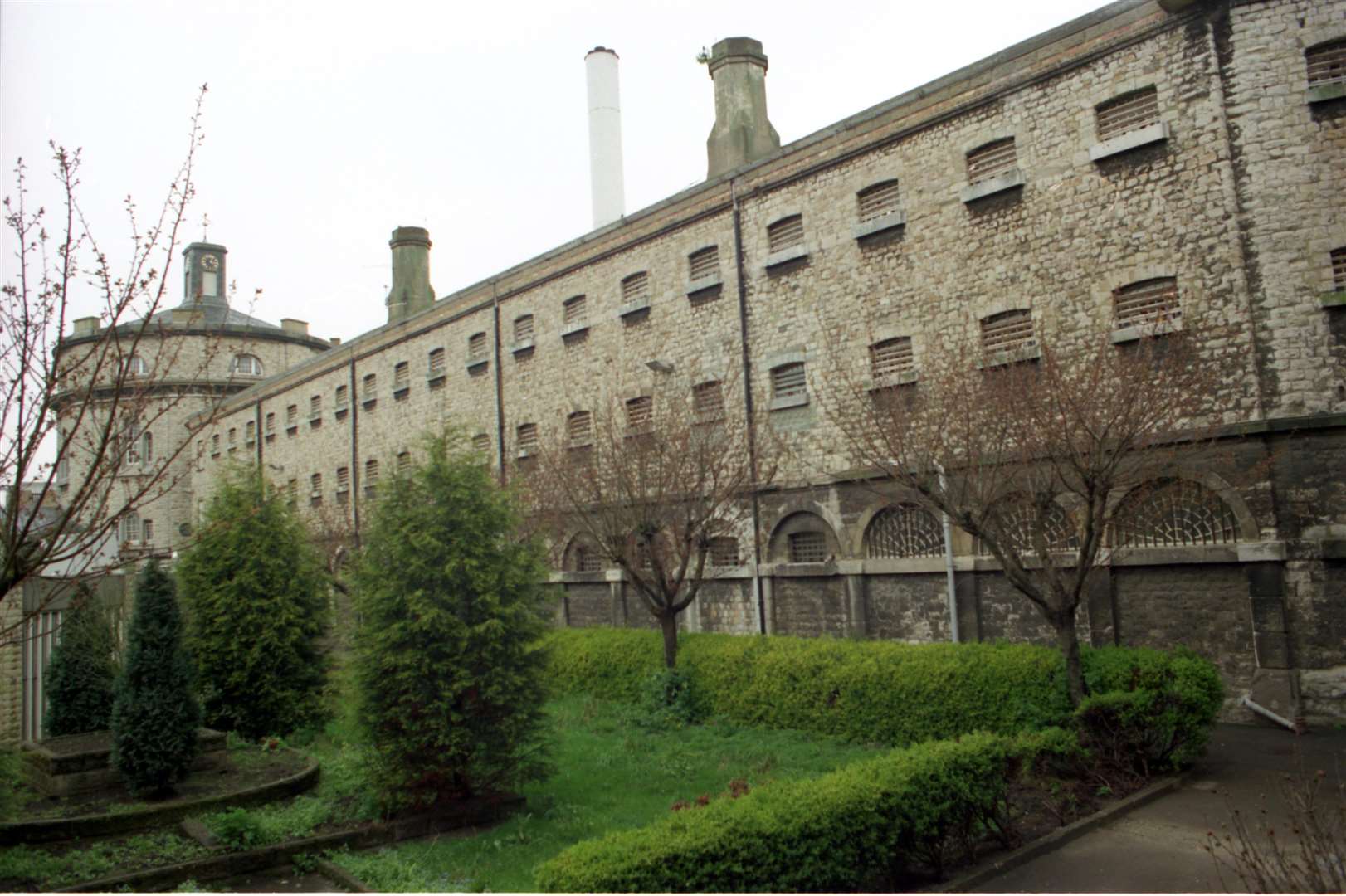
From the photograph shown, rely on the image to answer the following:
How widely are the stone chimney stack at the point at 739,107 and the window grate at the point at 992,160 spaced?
20.9 feet

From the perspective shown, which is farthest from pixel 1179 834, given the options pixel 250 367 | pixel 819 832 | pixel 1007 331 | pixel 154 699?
pixel 250 367

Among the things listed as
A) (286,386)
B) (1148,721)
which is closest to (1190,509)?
(1148,721)

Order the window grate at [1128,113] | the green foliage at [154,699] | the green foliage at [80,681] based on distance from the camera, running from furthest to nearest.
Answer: the window grate at [1128,113]
the green foliage at [80,681]
the green foliage at [154,699]

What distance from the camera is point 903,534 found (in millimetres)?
16219

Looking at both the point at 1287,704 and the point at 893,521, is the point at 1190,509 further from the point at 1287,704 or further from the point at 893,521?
the point at 893,521

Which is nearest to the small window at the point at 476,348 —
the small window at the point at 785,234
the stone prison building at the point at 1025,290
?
the stone prison building at the point at 1025,290

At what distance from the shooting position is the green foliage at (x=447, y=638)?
9.09m

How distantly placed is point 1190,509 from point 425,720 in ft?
35.2

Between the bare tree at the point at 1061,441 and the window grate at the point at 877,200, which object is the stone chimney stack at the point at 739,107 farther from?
the bare tree at the point at 1061,441

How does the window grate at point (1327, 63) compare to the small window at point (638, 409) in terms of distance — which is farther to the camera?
the small window at point (638, 409)

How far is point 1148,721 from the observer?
9.47m

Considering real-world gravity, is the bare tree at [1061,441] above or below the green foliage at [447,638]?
above

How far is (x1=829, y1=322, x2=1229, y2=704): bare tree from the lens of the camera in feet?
32.8

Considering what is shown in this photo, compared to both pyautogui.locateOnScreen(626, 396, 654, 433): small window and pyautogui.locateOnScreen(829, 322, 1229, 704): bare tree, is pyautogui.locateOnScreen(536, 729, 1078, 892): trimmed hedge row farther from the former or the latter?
pyautogui.locateOnScreen(626, 396, 654, 433): small window
